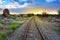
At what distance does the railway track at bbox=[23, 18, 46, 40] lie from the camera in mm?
3629

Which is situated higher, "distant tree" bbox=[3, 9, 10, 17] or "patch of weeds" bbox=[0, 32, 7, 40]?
"distant tree" bbox=[3, 9, 10, 17]

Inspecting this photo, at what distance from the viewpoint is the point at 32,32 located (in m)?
3.98

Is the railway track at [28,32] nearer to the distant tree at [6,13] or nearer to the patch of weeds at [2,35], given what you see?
the patch of weeds at [2,35]

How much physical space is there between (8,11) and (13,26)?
0.47 metres

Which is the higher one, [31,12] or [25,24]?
[31,12]

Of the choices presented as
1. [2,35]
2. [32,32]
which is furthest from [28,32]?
[2,35]

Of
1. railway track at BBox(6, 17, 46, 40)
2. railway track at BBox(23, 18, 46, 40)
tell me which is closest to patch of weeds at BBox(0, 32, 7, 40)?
railway track at BBox(6, 17, 46, 40)

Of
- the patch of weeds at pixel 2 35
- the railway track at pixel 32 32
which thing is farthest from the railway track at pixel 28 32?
the patch of weeds at pixel 2 35

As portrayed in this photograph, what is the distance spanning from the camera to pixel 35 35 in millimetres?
3832

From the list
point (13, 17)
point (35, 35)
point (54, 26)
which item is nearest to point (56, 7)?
point (54, 26)

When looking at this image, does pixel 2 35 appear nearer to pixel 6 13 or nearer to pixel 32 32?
pixel 6 13

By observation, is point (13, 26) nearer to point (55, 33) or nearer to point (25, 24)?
point (25, 24)

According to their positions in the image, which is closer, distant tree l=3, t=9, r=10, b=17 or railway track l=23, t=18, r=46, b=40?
railway track l=23, t=18, r=46, b=40

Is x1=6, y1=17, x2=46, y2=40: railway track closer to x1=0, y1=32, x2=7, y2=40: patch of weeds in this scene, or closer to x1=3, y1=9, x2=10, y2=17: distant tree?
x1=0, y1=32, x2=7, y2=40: patch of weeds
